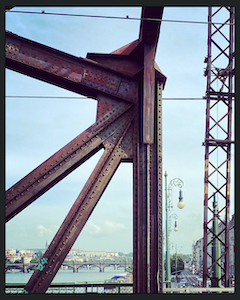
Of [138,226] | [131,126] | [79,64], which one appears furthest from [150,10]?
[138,226]

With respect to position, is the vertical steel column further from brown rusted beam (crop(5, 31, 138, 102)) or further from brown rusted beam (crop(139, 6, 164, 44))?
brown rusted beam (crop(139, 6, 164, 44))

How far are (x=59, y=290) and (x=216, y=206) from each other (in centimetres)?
607

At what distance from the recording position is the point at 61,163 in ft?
26.1

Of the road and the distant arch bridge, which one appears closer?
the road

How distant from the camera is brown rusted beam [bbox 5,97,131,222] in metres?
7.57

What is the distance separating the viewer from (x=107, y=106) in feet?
28.5

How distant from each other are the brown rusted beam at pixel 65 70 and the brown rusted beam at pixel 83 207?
0.72m

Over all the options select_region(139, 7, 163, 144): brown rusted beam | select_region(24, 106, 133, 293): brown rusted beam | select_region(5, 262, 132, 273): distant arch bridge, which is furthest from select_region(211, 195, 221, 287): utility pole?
select_region(5, 262, 132, 273): distant arch bridge

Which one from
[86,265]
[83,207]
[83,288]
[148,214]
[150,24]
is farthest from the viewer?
[86,265]

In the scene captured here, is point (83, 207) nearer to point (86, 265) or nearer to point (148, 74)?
point (148, 74)

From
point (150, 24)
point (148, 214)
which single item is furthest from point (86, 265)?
point (150, 24)

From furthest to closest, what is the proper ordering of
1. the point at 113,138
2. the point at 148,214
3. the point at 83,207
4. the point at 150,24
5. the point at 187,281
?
the point at 187,281
the point at 113,138
the point at 148,214
the point at 150,24
the point at 83,207

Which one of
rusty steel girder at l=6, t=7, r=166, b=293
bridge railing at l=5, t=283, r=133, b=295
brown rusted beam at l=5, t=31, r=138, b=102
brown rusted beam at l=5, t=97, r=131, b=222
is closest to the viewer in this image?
brown rusted beam at l=5, t=97, r=131, b=222

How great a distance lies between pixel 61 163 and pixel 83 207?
1103mm
